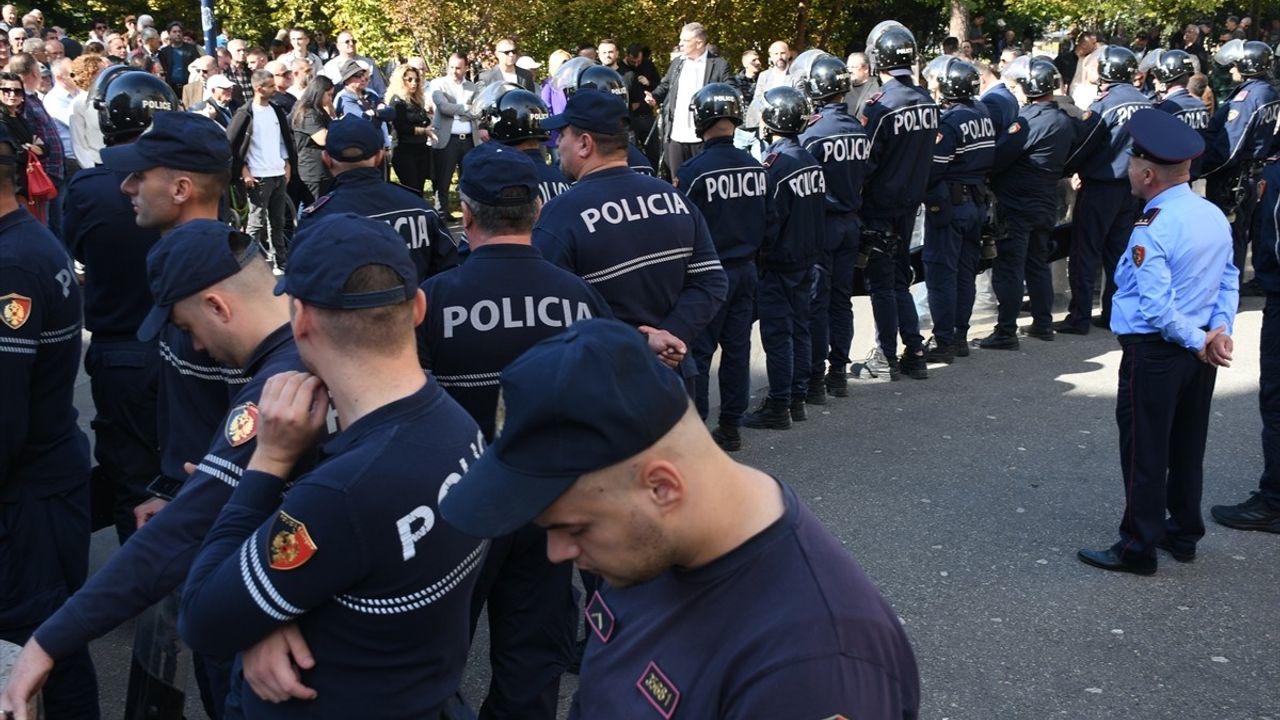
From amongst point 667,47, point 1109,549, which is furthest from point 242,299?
point 667,47

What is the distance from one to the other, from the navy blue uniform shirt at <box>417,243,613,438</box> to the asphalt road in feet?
4.94

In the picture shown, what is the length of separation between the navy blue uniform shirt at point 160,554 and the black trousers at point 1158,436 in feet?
13.5

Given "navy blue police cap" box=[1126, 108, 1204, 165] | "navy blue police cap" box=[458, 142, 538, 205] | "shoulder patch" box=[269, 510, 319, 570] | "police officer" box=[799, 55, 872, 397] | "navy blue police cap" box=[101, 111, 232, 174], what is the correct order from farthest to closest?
"police officer" box=[799, 55, 872, 397], "navy blue police cap" box=[1126, 108, 1204, 165], "navy blue police cap" box=[101, 111, 232, 174], "navy blue police cap" box=[458, 142, 538, 205], "shoulder patch" box=[269, 510, 319, 570]

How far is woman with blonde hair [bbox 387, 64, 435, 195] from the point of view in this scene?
13406 millimetres

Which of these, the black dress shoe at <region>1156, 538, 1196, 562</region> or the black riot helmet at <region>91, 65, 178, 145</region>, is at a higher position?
the black riot helmet at <region>91, 65, 178, 145</region>

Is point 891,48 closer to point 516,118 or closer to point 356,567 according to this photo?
point 516,118

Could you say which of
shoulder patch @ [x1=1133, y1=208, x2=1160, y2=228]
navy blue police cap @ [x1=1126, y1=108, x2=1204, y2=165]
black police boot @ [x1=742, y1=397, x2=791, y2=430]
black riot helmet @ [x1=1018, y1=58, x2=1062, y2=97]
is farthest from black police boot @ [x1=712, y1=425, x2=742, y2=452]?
black riot helmet @ [x1=1018, y1=58, x2=1062, y2=97]

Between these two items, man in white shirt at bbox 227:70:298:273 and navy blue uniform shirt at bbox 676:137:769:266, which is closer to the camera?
navy blue uniform shirt at bbox 676:137:769:266

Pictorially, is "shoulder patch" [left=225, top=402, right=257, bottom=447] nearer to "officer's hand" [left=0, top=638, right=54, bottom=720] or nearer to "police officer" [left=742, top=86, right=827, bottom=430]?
"officer's hand" [left=0, top=638, right=54, bottom=720]

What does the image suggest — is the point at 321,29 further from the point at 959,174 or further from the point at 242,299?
the point at 242,299

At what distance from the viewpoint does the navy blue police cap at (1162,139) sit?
17.6ft

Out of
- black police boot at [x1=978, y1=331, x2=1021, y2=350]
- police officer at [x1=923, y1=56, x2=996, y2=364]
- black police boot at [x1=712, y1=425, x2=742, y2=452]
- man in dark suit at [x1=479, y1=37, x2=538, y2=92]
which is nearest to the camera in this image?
black police boot at [x1=712, y1=425, x2=742, y2=452]

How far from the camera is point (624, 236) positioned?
5.05m

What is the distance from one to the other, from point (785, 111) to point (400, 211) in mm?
3044
